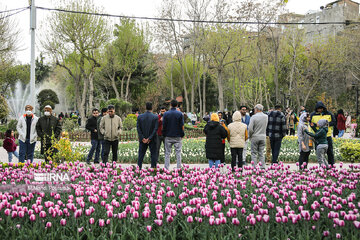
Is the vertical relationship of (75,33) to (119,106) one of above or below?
above

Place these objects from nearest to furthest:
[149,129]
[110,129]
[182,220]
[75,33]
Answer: [182,220], [149,129], [110,129], [75,33]

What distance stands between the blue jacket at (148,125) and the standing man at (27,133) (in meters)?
2.93

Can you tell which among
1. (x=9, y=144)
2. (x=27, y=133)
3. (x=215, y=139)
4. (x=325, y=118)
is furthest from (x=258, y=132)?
(x=9, y=144)

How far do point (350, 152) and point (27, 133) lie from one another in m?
9.86

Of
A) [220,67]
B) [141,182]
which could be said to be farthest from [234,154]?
[220,67]

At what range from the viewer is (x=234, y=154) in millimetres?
8758

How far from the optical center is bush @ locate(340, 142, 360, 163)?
11.3 meters

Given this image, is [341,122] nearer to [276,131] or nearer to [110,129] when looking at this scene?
[276,131]

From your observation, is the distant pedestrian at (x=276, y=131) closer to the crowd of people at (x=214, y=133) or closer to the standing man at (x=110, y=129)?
the crowd of people at (x=214, y=133)

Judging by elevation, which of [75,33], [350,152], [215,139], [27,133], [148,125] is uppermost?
[75,33]

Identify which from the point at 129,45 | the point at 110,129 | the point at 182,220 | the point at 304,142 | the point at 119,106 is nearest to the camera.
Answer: the point at 182,220

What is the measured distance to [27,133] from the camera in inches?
360

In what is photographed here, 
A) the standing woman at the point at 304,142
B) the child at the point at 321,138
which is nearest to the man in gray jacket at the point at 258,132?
the standing woman at the point at 304,142

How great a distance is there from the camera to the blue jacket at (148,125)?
8.53 meters
